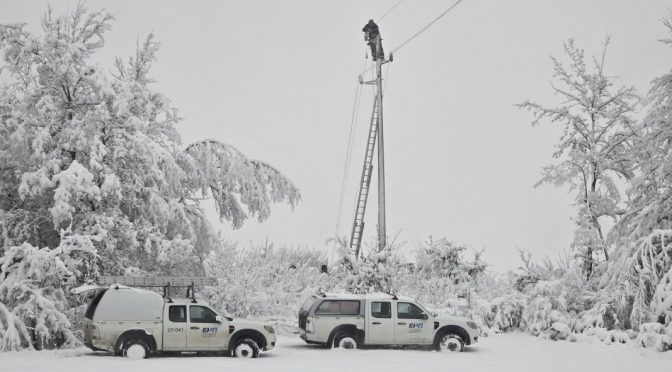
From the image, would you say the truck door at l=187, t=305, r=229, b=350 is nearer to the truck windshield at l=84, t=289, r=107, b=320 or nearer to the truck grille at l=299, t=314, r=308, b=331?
the truck windshield at l=84, t=289, r=107, b=320

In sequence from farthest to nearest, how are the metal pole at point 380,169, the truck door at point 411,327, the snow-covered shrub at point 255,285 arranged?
the metal pole at point 380,169
the snow-covered shrub at point 255,285
the truck door at point 411,327

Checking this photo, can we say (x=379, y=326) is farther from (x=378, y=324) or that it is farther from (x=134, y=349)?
(x=134, y=349)

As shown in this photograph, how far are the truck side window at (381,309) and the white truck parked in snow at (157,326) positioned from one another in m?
2.97

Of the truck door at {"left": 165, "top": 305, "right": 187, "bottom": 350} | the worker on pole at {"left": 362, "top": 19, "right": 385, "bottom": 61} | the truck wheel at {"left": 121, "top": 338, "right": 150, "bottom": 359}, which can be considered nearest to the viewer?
the truck wheel at {"left": 121, "top": 338, "right": 150, "bottom": 359}

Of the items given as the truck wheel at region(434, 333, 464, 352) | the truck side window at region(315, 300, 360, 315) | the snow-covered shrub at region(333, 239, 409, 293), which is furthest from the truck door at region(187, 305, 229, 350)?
the snow-covered shrub at region(333, 239, 409, 293)

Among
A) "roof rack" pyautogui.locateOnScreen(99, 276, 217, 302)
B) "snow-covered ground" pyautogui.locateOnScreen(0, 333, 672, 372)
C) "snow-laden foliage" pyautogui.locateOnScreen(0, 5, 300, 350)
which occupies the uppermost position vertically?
"snow-laden foliage" pyautogui.locateOnScreen(0, 5, 300, 350)

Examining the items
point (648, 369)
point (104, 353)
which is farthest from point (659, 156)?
point (104, 353)

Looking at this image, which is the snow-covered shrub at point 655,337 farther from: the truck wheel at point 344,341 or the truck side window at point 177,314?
the truck side window at point 177,314

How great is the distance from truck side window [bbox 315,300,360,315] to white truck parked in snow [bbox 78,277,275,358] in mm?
1768

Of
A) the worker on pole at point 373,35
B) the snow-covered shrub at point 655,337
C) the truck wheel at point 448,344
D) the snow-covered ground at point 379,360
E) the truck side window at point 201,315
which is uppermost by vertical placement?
the worker on pole at point 373,35

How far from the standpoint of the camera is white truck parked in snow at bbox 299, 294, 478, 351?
1712 centimetres

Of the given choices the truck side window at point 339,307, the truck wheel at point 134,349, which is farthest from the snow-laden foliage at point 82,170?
the truck side window at point 339,307

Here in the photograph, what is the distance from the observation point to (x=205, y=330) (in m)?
15.6

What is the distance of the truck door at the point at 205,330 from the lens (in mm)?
15523
